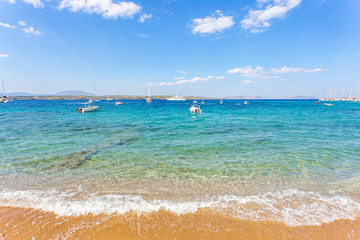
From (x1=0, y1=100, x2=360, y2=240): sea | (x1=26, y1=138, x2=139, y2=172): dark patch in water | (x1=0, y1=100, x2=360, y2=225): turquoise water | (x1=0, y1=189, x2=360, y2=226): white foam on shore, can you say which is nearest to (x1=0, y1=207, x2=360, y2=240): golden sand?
(x1=0, y1=100, x2=360, y2=240): sea

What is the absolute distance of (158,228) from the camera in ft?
14.6

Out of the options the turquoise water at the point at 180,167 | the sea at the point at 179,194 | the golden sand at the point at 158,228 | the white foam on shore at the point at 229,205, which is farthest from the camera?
the turquoise water at the point at 180,167

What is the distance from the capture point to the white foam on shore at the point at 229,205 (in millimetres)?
4965

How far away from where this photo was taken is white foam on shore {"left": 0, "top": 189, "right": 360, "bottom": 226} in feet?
16.3

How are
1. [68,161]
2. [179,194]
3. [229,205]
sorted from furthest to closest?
[68,161] < [179,194] < [229,205]

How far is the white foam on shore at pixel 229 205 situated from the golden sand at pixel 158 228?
8.9 inches

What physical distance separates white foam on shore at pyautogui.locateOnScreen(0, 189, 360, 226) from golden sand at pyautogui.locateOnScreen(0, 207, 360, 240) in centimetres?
22

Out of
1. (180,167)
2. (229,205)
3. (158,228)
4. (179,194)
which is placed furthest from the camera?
(180,167)

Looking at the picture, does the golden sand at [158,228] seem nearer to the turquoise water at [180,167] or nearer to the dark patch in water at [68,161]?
the turquoise water at [180,167]

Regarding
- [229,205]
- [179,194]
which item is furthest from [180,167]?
[229,205]

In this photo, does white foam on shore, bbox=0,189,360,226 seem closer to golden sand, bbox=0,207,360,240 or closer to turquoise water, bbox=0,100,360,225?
golden sand, bbox=0,207,360,240

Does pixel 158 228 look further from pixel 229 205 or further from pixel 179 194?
pixel 229 205

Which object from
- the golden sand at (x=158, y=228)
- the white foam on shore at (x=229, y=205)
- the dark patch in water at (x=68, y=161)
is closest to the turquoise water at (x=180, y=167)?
the dark patch in water at (x=68, y=161)

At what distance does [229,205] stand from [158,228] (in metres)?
2.53
